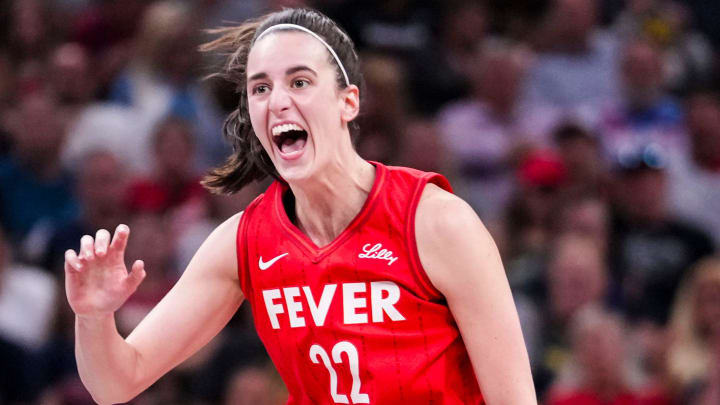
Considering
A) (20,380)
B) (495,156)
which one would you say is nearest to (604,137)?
(495,156)

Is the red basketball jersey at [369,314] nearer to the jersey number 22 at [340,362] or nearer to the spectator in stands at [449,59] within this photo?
the jersey number 22 at [340,362]

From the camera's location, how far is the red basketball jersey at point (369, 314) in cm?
277

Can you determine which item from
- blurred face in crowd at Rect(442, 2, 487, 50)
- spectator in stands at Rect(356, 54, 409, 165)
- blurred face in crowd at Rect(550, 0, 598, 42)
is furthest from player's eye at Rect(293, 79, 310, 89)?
blurred face in crowd at Rect(442, 2, 487, 50)

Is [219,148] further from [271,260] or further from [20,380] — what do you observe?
[271,260]

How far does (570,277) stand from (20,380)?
2.49 metres

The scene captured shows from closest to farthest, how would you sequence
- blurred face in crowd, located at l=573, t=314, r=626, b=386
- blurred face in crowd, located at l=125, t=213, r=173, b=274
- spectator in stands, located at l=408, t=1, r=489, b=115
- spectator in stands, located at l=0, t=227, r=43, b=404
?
blurred face in crowd, located at l=573, t=314, r=626, b=386 < spectator in stands, located at l=0, t=227, r=43, b=404 < blurred face in crowd, located at l=125, t=213, r=173, b=274 < spectator in stands, located at l=408, t=1, r=489, b=115

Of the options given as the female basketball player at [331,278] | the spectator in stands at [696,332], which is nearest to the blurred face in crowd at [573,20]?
the spectator in stands at [696,332]

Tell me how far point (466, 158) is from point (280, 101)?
3613mm

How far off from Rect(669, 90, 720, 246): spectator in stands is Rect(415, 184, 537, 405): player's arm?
3.45 meters

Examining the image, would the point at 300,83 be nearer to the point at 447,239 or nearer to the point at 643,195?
the point at 447,239

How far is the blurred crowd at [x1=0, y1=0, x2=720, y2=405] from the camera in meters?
5.34

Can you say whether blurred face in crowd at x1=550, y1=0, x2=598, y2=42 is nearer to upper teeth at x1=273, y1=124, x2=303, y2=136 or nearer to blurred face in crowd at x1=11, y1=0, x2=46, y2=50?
blurred face in crowd at x1=11, y1=0, x2=46, y2=50

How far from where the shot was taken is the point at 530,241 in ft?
18.8

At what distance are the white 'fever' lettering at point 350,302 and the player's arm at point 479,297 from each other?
4.3 inches
